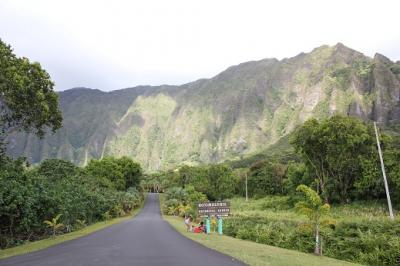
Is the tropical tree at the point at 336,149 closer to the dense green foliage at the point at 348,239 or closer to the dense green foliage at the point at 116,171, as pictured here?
the dense green foliage at the point at 348,239

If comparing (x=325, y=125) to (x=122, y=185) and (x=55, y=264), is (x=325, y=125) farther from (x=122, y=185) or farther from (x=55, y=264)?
(x=122, y=185)

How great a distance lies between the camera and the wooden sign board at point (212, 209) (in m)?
32.3

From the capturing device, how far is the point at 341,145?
55.4 meters

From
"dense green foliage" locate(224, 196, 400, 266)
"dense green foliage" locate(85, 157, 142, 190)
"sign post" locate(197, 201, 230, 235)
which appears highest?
"dense green foliage" locate(85, 157, 142, 190)

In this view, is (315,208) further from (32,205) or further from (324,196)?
(324,196)

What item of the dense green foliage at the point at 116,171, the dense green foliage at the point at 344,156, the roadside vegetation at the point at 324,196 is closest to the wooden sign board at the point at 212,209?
the roadside vegetation at the point at 324,196

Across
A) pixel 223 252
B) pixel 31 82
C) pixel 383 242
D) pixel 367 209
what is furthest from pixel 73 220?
pixel 367 209

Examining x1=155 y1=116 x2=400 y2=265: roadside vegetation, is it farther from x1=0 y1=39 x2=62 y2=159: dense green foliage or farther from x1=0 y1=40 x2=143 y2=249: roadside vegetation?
x1=0 y1=39 x2=62 y2=159: dense green foliage

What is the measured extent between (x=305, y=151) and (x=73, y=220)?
37418 millimetres

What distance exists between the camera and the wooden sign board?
32.3 m

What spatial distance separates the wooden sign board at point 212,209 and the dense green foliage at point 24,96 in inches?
572

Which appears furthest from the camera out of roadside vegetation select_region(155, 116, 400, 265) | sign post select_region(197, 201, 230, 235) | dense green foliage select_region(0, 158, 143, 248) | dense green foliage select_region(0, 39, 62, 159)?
sign post select_region(197, 201, 230, 235)

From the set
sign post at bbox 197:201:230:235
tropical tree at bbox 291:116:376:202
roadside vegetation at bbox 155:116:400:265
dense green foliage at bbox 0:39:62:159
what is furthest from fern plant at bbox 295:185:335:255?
tropical tree at bbox 291:116:376:202

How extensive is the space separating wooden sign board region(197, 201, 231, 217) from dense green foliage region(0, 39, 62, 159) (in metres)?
14.5
